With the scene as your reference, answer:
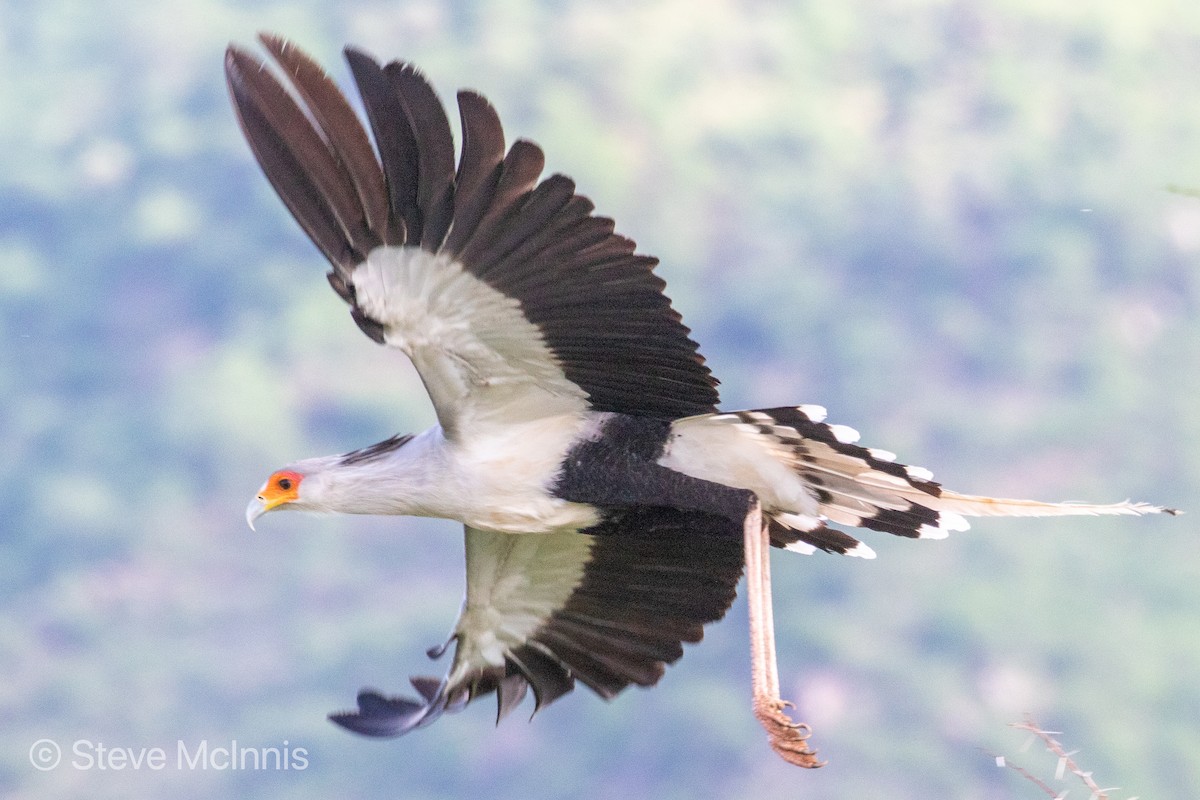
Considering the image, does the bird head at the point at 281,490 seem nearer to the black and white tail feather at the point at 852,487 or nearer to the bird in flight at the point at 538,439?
the bird in flight at the point at 538,439

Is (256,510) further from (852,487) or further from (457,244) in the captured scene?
(852,487)

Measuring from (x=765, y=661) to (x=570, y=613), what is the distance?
2.51ft

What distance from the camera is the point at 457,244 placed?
3.37 metres

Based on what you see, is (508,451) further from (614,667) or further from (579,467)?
(614,667)

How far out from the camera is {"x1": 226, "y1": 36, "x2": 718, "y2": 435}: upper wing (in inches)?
126

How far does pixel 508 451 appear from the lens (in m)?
3.88

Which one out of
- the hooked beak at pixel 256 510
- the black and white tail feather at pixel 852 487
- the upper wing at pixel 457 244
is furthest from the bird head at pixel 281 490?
the black and white tail feather at pixel 852 487

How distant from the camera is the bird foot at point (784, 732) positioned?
3.85m

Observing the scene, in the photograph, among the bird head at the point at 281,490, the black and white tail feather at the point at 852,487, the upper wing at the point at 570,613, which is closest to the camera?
the black and white tail feather at the point at 852,487

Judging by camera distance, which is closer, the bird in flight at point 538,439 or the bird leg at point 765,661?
the bird in flight at point 538,439

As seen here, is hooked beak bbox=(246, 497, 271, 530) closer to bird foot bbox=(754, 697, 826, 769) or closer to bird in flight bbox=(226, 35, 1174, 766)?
bird in flight bbox=(226, 35, 1174, 766)

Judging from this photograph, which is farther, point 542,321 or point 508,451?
point 508,451

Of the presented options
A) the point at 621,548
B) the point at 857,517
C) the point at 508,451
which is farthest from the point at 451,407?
the point at 857,517

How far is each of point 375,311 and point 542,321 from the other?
42 centimetres
